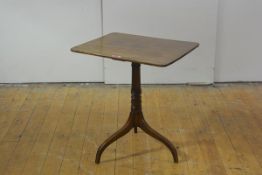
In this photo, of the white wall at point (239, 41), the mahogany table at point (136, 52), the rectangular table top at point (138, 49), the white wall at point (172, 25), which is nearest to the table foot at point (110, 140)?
the mahogany table at point (136, 52)

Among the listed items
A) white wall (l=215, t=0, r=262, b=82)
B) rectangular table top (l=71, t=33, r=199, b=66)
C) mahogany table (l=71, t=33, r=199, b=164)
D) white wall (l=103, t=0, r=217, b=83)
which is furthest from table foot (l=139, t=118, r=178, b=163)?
white wall (l=215, t=0, r=262, b=82)

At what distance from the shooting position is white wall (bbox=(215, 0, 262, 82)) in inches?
148

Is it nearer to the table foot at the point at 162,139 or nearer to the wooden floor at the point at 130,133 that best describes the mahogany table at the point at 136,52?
the table foot at the point at 162,139

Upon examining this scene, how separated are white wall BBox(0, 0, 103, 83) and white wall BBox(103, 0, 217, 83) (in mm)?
157

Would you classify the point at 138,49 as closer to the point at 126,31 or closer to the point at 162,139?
the point at 162,139

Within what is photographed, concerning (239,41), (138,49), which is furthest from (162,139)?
(239,41)

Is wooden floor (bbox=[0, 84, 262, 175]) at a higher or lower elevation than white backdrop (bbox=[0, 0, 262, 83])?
lower

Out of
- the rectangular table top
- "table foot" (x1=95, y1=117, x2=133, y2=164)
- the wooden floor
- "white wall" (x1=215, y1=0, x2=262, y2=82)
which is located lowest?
the wooden floor

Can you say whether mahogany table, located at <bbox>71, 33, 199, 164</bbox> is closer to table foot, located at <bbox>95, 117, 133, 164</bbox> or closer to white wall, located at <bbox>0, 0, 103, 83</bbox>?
table foot, located at <bbox>95, 117, 133, 164</bbox>

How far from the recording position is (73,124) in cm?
324

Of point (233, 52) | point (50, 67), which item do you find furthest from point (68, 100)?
point (233, 52)

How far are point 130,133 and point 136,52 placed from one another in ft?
2.77

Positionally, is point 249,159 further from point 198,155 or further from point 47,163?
point 47,163

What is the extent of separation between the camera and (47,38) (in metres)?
3.86
